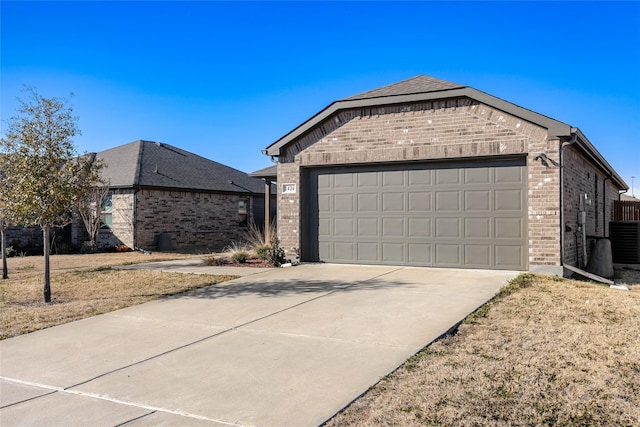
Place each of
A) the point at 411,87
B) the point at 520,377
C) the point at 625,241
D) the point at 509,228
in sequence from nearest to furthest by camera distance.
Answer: the point at 520,377 → the point at 509,228 → the point at 411,87 → the point at 625,241

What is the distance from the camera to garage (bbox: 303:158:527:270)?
1086 centimetres

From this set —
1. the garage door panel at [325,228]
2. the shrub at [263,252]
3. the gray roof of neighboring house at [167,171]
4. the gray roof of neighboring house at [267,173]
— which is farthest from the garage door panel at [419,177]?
the gray roof of neighboring house at [167,171]

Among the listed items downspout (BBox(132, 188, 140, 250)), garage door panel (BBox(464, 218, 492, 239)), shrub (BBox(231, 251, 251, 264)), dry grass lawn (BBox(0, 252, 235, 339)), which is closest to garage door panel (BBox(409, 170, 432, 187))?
garage door panel (BBox(464, 218, 492, 239))

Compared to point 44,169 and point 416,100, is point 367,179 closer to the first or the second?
point 416,100

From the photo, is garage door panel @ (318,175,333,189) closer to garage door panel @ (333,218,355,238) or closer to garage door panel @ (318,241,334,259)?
garage door panel @ (333,218,355,238)

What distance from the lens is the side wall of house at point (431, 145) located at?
10.3 m

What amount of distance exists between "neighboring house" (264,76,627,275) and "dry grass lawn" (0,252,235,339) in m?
3.62

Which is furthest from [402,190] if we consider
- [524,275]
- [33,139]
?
[33,139]

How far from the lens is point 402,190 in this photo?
1202 centimetres

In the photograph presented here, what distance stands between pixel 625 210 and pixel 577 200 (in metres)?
11.1

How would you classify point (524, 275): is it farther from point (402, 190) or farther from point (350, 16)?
point (350, 16)

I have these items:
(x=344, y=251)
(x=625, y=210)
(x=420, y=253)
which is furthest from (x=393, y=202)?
(x=625, y=210)

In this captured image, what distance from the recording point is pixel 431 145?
37.5 feet

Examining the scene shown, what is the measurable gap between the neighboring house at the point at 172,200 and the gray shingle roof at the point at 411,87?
11.2 meters
